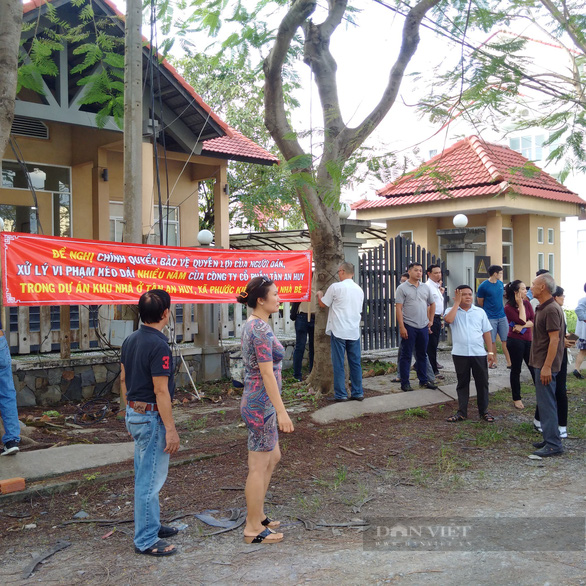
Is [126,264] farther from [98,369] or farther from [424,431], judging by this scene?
[424,431]

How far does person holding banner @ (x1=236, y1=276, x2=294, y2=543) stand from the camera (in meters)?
4.16

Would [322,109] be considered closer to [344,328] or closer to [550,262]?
[344,328]

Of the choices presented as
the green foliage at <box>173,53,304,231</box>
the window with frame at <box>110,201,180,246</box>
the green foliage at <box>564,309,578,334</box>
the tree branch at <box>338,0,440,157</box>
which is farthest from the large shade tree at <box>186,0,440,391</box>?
the green foliage at <box>564,309,578,334</box>

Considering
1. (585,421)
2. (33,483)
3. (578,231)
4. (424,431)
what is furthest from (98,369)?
(578,231)

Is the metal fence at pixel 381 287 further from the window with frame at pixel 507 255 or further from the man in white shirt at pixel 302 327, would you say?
the window with frame at pixel 507 255

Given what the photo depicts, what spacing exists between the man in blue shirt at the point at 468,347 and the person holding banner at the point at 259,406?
4.12 m

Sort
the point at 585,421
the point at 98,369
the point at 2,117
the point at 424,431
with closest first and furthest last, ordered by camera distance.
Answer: the point at 2,117
the point at 424,431
the point at 585,421
the point at 98,369

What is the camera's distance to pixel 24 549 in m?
4.30

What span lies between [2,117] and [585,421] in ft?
24.7

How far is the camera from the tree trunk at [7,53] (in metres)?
5.90

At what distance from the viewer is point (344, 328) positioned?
8.27 meters

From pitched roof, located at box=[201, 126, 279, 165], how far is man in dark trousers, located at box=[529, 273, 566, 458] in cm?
876

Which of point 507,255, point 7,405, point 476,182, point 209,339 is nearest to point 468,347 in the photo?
point 209,339

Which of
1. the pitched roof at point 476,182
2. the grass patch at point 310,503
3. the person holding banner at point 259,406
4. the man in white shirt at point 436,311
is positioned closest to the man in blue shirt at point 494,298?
the man in white shirt at point 436,311
